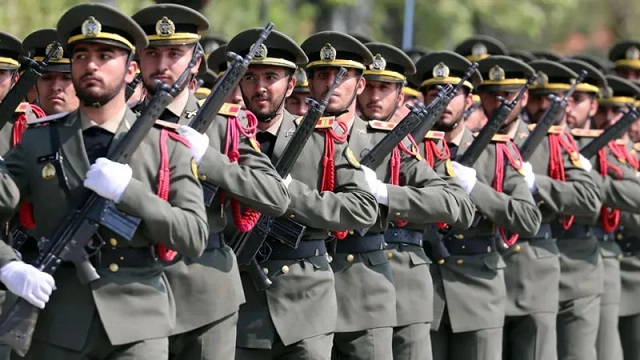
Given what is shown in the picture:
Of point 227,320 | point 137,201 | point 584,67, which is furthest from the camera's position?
point 584,67

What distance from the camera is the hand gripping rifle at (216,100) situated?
300 inches

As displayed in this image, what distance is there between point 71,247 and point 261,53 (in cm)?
215

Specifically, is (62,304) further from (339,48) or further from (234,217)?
(339,48)

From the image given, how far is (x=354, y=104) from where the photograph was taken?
29.8ft

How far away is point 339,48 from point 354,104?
1.05ft

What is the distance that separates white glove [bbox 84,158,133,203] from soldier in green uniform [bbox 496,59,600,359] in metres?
4.65

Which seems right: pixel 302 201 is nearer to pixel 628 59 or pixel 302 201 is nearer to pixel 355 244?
pixel 355 244

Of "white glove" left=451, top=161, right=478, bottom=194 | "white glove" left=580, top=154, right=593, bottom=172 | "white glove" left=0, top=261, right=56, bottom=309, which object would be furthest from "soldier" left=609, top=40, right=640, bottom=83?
"white glove" left=0, top=261, right=56, bottom=309

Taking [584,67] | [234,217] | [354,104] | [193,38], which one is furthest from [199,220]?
[584,67]

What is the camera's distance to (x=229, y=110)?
26.1 ft

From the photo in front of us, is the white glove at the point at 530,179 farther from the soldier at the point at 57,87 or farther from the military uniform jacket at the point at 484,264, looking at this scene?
the soldier at the point at 57,87

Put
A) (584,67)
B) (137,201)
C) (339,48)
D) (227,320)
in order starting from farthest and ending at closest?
1. (584,67)
2. (339,48)
3. (227,320)
4. (137,201)

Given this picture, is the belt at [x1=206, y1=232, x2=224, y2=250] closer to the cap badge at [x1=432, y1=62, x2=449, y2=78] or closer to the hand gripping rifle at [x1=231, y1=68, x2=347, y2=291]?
the hand gripping rifle at [x1=231, y1=68, x2=347, y2=291]

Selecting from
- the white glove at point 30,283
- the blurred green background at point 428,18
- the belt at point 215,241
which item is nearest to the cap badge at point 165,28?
the belt at point 215,241
